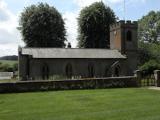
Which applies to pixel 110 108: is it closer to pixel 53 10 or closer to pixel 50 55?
pixel 50 55

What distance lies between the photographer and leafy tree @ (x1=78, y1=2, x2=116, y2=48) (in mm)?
70812

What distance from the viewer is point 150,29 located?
Result: 291ft

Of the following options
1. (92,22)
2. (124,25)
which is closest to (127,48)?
(124,25)

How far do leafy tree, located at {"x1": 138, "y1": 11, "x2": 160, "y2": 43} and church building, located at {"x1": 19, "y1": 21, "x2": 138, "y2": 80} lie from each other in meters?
32.1

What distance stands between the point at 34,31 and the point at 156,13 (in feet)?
121

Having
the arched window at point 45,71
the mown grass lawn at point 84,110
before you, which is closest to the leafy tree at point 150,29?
the arched window at point 45,71

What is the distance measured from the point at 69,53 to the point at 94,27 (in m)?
22.7

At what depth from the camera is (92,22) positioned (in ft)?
236

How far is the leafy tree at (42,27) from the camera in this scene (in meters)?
68.2

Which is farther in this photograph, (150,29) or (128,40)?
(150,29)

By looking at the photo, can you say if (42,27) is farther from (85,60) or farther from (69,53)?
(85,60)

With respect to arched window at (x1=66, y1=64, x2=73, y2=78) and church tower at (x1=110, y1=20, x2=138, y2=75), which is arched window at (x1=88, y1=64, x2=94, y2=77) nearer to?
arched window at (x1=66, y1=64, x2=73, y2=78)

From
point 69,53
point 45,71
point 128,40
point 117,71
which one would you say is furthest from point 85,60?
point 128,40

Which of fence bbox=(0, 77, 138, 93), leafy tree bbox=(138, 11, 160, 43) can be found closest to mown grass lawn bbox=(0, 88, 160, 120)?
fence bbox=(0, 77, 138, 93)
